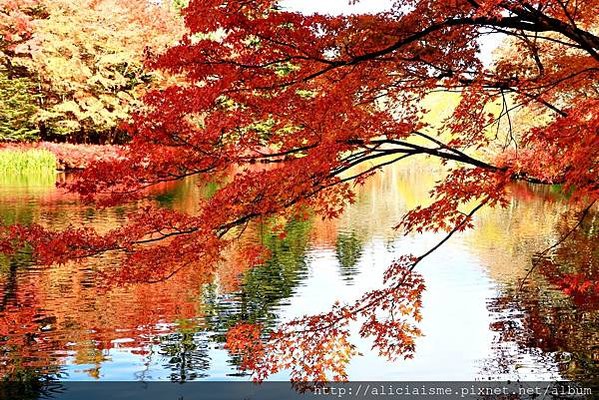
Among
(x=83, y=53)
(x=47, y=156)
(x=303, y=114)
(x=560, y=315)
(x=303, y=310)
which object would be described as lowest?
(x=560, y=315)

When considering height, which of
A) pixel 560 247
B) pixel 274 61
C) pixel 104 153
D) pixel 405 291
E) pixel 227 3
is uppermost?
pixel 104 153

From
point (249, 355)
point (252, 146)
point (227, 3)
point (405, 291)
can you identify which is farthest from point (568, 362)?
point (227, 3)

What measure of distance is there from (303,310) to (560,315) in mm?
4029

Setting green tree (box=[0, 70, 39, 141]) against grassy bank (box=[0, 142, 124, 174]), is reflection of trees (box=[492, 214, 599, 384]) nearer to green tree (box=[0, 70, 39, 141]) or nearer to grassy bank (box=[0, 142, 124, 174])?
grassy bank (box=[0, 142, 124, 174])

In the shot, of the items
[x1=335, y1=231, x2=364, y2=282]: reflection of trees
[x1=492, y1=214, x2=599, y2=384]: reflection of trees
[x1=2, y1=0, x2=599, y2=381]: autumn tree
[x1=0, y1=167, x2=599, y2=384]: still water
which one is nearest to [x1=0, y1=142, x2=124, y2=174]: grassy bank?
[x1=0, y1=167, x2=599, y2=384]: still water

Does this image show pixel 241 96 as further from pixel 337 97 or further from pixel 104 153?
pixel 104 153

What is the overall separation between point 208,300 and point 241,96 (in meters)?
5.05

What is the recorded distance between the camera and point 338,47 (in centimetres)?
720

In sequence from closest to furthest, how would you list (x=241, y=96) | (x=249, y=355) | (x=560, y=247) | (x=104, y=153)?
(x=241, y=96) < (x=249, y=355) < (x=560, y=247) < (x=104, y=153)

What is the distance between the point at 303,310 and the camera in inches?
442

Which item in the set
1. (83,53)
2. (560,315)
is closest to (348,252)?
(560,315)

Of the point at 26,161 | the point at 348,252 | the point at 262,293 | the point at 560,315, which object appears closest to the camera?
the point at 560,315

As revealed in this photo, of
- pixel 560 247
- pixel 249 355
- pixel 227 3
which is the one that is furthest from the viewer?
pixel 560 247

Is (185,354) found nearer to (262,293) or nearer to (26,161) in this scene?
(262,293)
